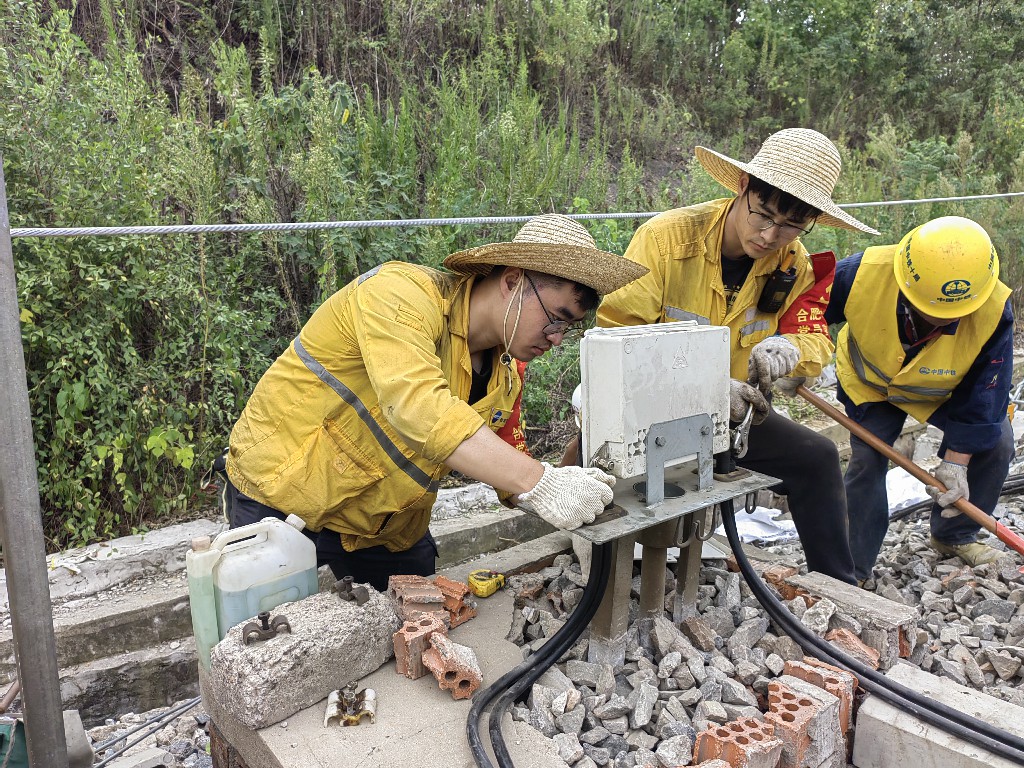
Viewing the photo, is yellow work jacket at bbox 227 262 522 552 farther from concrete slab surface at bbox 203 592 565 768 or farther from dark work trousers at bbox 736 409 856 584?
dark work trousers at bbox 736 409 856 584

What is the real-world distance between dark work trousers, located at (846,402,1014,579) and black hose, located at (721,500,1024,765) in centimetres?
157

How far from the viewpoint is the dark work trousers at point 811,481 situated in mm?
3021

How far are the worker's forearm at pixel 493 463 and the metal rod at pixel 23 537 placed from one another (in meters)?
0.94

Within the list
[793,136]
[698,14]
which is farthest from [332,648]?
[698,14]

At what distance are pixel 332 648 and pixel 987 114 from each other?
39.5ft

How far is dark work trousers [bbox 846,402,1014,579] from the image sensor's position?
3.72 metres

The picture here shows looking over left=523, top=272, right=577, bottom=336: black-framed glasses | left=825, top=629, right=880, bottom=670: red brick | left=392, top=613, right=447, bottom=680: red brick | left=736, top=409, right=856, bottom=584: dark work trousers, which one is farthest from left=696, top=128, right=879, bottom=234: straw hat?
left=392, top=613, right=447, bottom=680: red brick

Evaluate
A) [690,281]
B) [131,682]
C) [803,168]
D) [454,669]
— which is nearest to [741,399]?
[690,281]

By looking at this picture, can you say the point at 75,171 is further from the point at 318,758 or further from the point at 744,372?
the point at 744,372

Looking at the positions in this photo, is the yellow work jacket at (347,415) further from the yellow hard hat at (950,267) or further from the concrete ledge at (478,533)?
the yellow hard hat at (950,267)

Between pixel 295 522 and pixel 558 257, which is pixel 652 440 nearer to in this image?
pixel 558 257

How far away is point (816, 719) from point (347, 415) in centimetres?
155

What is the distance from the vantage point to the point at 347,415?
92.7 inches

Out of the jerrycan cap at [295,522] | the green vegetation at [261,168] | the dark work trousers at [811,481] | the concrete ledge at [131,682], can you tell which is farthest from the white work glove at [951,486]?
the concrete ledge at [131,682]
